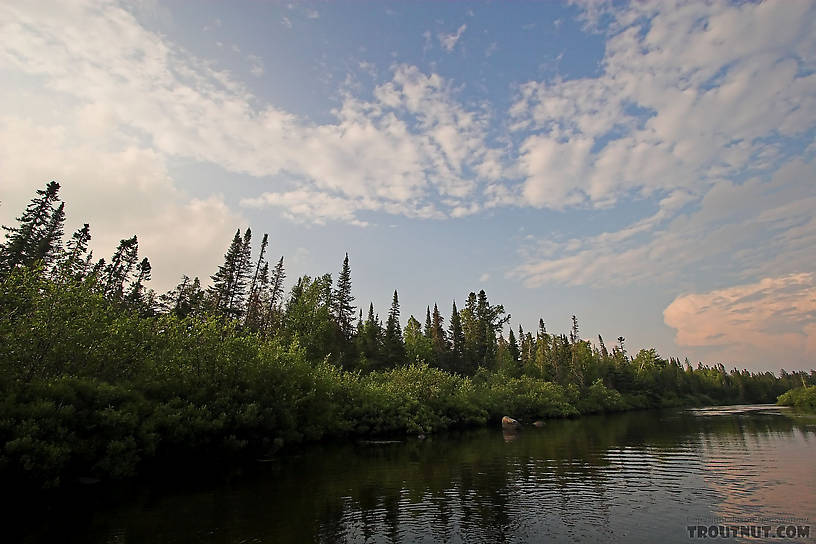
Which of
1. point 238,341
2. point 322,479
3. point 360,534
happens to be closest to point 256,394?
point 238,341

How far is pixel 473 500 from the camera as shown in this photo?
886 inches

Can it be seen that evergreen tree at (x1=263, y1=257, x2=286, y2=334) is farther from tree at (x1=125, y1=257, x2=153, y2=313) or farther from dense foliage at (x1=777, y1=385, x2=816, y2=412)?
dense foliage at (x1=777, y1=385, x2=816, y2=412)

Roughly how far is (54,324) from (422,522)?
2384 centimetres

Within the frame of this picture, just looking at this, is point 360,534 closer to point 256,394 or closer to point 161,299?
point 256,394

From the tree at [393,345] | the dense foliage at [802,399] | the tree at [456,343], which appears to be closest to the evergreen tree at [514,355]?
the tree at [456,343]

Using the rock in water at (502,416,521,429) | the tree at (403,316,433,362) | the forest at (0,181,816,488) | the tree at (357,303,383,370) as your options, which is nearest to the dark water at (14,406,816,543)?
the forest at (0,181,816,488)

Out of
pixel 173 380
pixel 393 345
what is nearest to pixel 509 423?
pixel 393 345

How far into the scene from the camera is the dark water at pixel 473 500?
17375mm

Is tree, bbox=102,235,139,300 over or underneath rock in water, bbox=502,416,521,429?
over

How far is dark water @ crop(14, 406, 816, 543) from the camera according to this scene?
57.0 feet

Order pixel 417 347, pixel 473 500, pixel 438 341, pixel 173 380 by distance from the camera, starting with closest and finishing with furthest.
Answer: pixel 473 500 < pixel 173 380 < pixel 417 347 < pixel 438 341

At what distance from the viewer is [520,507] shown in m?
20.8

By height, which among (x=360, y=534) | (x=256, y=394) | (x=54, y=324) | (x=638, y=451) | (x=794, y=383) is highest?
(x=794, y=383)

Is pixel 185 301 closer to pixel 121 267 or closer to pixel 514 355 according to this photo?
pixel 121 267
